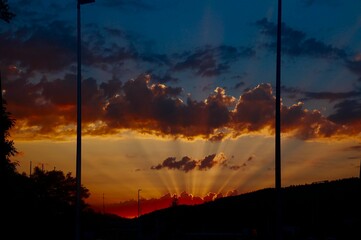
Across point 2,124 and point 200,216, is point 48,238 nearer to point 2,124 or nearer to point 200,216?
point 2,124

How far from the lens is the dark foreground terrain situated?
150ft

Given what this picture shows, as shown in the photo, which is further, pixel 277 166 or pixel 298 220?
pixel 298 220

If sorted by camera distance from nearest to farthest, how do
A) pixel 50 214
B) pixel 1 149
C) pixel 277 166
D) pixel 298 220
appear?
1. pixel 277 166
2. pixel 1 149
3. pixel 50 214
4. pixel 298 220

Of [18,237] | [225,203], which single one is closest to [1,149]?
[18,237]

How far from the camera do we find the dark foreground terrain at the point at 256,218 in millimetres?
45594

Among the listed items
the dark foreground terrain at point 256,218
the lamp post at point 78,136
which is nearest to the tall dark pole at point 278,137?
the lamp post at point 78,136

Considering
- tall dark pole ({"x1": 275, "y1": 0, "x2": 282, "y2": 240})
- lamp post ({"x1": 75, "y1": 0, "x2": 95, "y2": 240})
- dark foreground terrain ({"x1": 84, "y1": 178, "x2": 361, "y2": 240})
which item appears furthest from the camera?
dark foreground terrain ({"x1": 84, "y1": 178, "x2": 361, "y2": 240})

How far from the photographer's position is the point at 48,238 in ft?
130

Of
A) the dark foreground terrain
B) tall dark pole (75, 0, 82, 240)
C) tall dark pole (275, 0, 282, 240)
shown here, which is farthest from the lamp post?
the dark foreground terrain

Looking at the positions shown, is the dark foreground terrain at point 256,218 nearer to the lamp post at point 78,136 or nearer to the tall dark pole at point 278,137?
the lamp post at point 78,136

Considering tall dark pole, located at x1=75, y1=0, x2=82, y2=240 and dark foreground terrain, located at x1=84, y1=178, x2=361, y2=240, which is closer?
tall dark pole, located at x1=75, y1=0, x2=82, y2=240

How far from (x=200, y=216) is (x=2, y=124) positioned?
58.2m

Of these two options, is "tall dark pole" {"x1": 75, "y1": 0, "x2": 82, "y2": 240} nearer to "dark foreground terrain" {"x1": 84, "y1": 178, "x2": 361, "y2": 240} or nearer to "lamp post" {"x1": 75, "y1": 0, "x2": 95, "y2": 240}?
"lamp post" {"x1": 75, "y1": 0, "x2": 95, "y2": 240}

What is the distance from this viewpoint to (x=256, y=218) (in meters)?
78.2
